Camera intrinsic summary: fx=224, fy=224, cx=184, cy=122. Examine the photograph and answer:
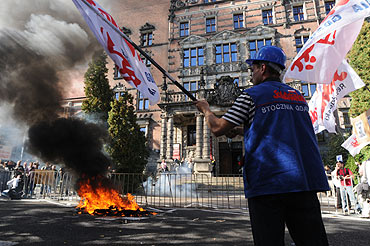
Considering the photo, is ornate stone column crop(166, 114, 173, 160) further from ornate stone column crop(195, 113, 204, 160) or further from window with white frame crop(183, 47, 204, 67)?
window with white frame crop(183, 47, 204, 67)

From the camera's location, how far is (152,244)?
3484 mm

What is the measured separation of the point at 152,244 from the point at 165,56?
25.1m

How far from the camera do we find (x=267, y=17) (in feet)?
80.8

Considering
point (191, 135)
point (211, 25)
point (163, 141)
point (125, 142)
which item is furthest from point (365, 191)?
point (211, 25)

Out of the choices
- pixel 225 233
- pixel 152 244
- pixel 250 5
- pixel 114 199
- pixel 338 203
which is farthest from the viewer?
pixel 250 5

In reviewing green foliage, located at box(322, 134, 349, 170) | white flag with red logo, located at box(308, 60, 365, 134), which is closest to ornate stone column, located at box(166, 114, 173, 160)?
green foliage, located at box(322, 134, 349, 170)

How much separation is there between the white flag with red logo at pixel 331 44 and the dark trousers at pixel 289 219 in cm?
394

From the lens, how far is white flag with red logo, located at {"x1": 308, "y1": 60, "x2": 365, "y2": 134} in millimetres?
5270

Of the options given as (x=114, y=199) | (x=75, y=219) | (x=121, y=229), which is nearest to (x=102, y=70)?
(x=114, y=199)

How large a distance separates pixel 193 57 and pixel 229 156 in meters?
11.7

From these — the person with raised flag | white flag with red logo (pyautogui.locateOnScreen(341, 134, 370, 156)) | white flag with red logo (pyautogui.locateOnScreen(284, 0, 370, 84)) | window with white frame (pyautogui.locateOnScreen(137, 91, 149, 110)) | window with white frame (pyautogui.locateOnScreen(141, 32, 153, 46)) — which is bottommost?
the person with raised flag

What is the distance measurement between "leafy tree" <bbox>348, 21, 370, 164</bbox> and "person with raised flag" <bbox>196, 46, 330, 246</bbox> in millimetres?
11140

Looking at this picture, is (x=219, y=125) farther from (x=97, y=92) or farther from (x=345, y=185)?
(x=97, y=92)

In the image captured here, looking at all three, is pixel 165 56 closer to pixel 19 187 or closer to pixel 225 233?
pixel 19 187
